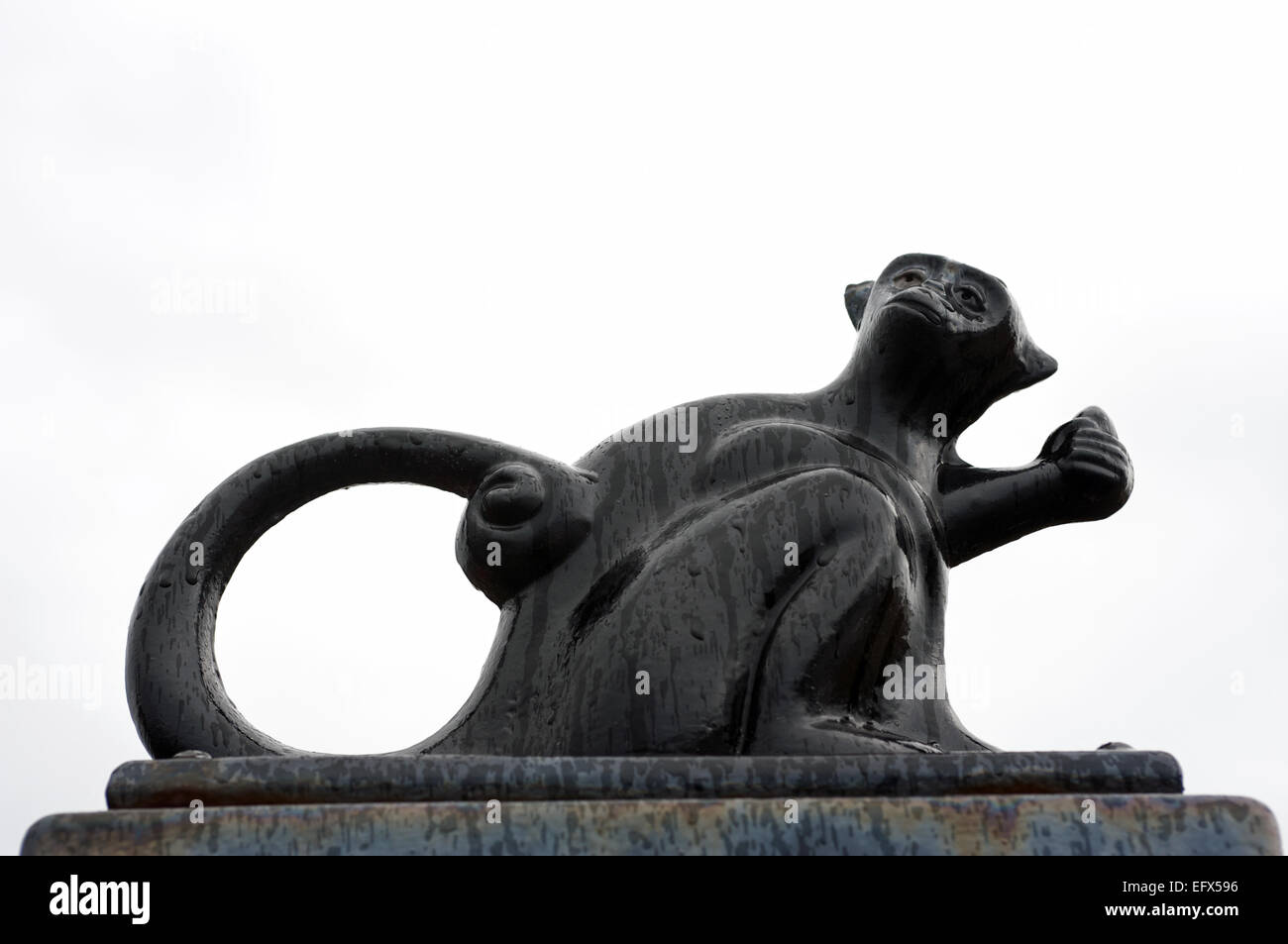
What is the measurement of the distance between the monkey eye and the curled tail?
3.30 ft

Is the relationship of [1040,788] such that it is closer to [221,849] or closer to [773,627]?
[773,627]

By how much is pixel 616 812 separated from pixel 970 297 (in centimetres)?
179

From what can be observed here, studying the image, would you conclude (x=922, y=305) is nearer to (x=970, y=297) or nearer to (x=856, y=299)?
(x=970, y=297)

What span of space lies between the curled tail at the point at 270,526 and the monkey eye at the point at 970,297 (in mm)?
1005

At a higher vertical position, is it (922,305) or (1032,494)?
(922,305)

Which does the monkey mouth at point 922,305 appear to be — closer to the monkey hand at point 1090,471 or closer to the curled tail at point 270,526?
the monkey hand at point 1090,471

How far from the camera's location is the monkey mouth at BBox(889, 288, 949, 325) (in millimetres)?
3623

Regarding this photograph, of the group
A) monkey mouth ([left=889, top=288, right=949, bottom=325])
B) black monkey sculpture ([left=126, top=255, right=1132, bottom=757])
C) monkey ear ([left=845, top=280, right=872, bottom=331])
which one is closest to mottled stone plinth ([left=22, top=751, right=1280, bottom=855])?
black monkey sculpture ([left=126, top=255, right=1132, bottom=757])

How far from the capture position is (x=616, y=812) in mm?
2432

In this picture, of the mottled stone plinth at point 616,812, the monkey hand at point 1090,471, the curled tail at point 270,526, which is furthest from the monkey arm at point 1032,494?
the mottled stone plinth at point 616,812

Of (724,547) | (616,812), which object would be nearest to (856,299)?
(724,547)

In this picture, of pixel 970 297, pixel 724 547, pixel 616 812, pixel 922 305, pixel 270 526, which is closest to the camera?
pixel 616 812
